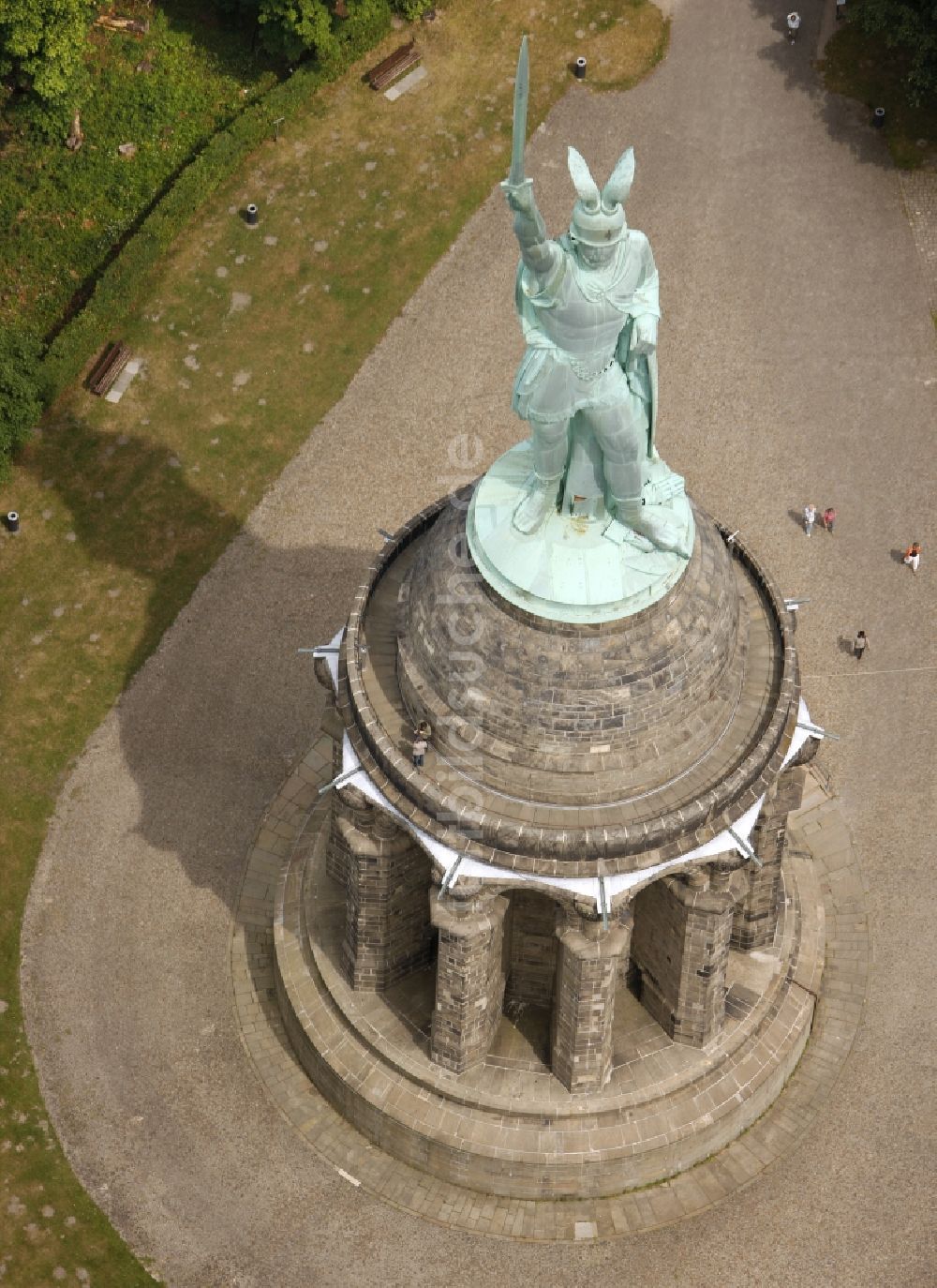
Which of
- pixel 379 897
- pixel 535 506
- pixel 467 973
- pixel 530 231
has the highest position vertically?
pixel 530 231

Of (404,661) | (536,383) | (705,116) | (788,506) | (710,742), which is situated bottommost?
(788,506)

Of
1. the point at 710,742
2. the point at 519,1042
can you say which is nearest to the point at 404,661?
the point at 710,742

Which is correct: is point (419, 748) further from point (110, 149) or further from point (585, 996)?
point (110, 149)

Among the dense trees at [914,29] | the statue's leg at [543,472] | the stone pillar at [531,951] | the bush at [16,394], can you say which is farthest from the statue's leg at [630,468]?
the dense trees at [914,29]

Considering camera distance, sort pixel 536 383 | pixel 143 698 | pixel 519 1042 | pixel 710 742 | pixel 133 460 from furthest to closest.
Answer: pixel 133 460 → pixel 143 698 → pixel 519 1042 → pixel 710 742 → pixel 536 383

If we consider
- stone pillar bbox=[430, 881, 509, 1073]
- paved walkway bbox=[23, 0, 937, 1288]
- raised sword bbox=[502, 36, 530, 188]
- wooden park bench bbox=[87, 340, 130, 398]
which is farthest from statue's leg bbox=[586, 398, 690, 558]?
wooden park bench bbox=[87, 340, 130, 398]

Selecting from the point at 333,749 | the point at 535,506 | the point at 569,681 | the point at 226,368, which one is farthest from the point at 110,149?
the point at 569,681

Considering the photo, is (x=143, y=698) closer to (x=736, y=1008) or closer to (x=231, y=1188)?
(x=231, y=1188)
